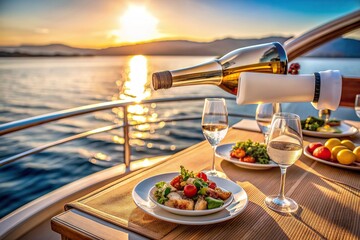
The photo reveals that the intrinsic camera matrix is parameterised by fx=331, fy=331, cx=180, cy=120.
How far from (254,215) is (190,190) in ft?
0.62

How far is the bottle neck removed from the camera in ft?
2.64

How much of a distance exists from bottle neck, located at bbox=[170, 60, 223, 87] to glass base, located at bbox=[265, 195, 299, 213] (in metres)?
0.36

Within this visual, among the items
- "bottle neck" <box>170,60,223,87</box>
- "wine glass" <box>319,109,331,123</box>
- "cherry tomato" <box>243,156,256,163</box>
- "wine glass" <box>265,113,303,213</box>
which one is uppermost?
"bottle neck" <box>170,60,223,87</box>

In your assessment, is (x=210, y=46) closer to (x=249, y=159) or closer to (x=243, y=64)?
(x=249, y=159)

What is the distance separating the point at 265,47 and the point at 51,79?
2921cm

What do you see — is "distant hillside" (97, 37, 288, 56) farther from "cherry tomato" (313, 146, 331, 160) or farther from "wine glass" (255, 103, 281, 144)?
"cherry tomato" (313, 146, 331, 160)

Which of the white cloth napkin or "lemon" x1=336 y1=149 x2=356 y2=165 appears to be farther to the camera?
the white cloth napkin

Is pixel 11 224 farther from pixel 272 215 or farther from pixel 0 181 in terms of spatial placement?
pixel 0 181

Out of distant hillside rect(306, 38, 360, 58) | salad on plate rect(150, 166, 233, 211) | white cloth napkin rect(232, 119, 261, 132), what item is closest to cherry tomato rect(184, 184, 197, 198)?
salad on plate rect(150, 166, 233, 211)

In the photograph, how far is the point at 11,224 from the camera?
1.49 metres

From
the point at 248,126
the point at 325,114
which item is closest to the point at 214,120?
the point at 248,126

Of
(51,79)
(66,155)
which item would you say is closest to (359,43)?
(66,155)

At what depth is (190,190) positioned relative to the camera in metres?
0.82

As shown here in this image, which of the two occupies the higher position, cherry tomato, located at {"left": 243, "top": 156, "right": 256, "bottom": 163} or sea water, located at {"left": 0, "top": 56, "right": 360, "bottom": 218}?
cherry tomato, located at {"left": 243, "top": 156, "right": 256, "bottom": 163}
